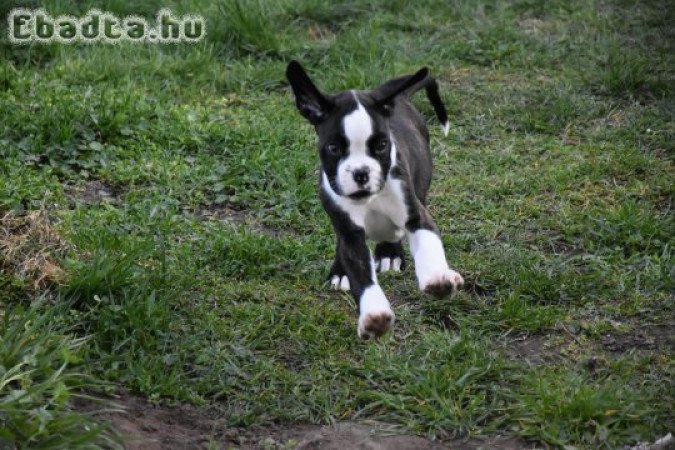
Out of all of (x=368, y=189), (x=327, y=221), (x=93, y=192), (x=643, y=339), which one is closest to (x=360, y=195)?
(x=368, y=189)

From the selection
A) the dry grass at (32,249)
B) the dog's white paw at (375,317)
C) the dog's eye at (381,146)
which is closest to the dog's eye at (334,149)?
the dog's eye at (381,146)

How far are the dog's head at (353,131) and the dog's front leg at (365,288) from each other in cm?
27

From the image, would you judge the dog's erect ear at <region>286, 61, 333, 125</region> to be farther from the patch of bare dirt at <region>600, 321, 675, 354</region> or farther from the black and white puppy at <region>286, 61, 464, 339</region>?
the patch of bare dirt at <region>600, 321, 675, 354</region>

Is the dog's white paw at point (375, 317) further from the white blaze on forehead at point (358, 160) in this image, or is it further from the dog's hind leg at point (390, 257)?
the dog's hind leg at point (390, 257)

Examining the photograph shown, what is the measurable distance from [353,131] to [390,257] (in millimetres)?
1542

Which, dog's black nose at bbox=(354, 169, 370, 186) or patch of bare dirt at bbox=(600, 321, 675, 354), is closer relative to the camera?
dog's black nose at bbox=(354, 169, 370, 186)

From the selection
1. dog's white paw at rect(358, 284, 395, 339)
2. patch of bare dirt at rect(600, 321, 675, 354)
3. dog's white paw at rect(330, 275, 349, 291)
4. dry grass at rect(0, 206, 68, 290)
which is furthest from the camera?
dog's white paw at rect(330, 275, 349, 291)

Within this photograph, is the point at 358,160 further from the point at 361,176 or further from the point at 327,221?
the point at 327,221

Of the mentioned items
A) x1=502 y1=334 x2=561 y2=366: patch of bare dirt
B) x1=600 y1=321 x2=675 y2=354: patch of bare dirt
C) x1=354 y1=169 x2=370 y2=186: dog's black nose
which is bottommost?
x1=502 y1=334 x2=561 y2=366: patch of bare dirt

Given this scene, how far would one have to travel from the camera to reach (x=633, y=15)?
10.0 m

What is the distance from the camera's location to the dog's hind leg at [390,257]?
A: 6.39m

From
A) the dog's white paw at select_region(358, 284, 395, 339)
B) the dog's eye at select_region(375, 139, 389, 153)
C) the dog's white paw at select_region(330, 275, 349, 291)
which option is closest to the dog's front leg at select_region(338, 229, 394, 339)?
the dog's white paw at select_region(358, 284, 395, 339)

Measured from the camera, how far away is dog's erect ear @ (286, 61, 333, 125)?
523 cm

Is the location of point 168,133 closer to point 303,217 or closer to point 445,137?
point 303,217
